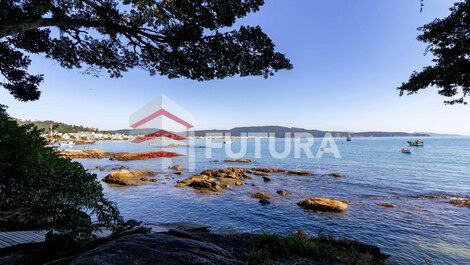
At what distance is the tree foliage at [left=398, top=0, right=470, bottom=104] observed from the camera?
27.6 feet

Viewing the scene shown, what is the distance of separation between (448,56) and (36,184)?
15.1 m

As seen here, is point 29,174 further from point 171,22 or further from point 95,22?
point 171,22

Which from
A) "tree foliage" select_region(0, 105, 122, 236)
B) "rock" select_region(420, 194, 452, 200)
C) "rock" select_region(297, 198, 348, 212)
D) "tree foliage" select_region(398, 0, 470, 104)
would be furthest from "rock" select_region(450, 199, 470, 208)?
"tree foliage" select_region(0, 105, 122, 236)

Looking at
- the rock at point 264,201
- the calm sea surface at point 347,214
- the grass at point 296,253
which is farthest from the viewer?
the rock at point 264,201

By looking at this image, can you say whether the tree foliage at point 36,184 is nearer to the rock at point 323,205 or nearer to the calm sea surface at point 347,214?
the calm sea surface at point 347,214

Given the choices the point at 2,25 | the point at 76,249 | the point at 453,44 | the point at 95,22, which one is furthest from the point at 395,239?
the point at 2,25

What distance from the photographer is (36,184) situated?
3936mm

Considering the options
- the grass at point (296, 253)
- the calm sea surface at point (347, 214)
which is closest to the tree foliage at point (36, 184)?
the grass at point (296, 253)

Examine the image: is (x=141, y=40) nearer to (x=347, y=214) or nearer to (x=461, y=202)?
(x=347, y=214)

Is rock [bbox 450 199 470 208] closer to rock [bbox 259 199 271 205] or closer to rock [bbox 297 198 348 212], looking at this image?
rock [bbox 297 198 348 212]

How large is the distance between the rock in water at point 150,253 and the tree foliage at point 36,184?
167cm

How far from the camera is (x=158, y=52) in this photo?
8047mm

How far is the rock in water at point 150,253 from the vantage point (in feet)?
8.73

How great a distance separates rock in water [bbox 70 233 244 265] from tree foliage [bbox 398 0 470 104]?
37.4ft
